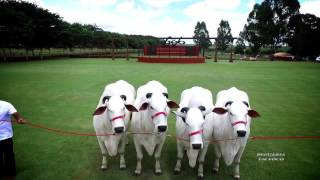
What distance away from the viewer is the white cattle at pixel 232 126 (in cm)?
504

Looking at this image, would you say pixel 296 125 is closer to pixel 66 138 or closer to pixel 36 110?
pixel 66 138

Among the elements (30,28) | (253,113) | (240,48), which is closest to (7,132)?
(253,113)

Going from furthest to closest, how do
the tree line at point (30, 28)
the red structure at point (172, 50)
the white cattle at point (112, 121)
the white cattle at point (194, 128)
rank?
the red structure at point (172, 50), the tree line at point (30, 28), the white cattle at point (112, 121), the white cattle at point (194, 128)

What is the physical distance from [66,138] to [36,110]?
3622 mm

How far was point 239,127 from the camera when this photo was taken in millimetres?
4910

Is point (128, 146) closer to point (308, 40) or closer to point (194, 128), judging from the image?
point (194, 128)

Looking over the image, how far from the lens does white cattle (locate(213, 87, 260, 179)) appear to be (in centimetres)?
504

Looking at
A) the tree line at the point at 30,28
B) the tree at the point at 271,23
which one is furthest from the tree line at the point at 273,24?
the tree line at the point at 30,28

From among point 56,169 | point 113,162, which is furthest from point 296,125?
point 56,169

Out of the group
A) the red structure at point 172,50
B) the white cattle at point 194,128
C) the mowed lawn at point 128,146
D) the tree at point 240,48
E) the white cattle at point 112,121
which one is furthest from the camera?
the tree at point 240,48

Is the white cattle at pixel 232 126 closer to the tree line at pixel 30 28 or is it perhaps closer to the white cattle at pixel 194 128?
the white cattle at pixel 194 128

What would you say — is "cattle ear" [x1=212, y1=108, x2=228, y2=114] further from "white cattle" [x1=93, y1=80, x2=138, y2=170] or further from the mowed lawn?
"white cattle" [x1=93, y1=80, x2=138, y2=170]

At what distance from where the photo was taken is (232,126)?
531 centimetres

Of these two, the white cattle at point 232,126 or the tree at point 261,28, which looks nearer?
the white cattle at point 232,126
